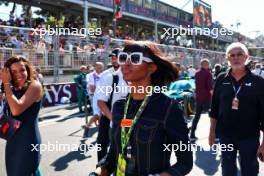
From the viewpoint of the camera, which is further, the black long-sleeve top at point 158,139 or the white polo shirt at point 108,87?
the white polo shirt at point 108,87

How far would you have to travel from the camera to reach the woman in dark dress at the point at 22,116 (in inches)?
130

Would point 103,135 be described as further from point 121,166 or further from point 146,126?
point 146,126

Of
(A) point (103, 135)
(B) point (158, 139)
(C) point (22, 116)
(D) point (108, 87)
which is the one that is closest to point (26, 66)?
(C) point (22, 116)

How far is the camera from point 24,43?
12.4 metres

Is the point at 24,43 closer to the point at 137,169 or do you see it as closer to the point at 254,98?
the point at 254,98

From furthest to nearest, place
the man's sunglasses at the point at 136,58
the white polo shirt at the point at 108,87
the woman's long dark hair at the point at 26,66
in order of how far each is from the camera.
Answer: the white polo shirt at the point at 108,87 < the woman's long dark hair at the point at 26,66 < the man's sunglasses at the point at 136,58

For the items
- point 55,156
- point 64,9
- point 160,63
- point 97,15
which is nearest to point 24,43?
point 55,156

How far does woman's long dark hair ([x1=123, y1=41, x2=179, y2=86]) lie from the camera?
7.33 ft

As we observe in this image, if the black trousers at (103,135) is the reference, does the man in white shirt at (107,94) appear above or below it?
above

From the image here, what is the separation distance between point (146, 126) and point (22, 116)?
5.41 feet

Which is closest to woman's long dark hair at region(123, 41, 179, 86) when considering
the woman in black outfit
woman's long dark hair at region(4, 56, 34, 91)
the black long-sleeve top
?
the woman in black outfit

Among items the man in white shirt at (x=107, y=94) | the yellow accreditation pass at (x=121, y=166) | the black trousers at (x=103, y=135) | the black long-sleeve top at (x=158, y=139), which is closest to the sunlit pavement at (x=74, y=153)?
the black trousers at (x=103, y=135)

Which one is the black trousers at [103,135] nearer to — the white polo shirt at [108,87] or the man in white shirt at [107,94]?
the man in white shirt at [107,94]

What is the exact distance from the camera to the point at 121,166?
216cm
